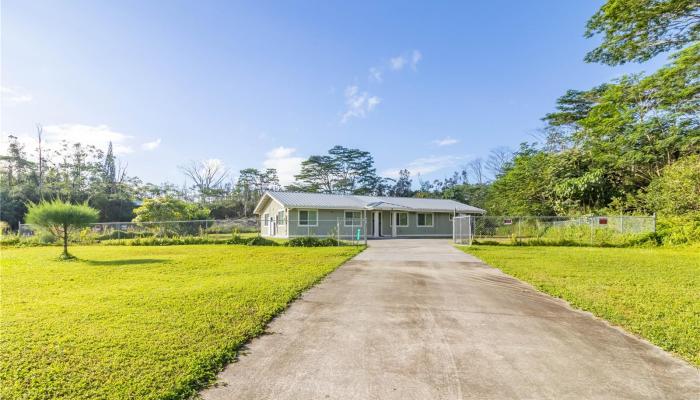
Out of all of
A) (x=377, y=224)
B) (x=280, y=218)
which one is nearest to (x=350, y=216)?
(x=377, y=224)

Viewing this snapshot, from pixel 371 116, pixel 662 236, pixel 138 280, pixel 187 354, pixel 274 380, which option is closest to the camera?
pixel 274 380

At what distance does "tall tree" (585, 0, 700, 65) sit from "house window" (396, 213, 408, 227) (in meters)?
15.2

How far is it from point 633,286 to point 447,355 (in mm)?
5678

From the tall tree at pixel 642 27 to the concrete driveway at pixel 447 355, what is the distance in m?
16.6

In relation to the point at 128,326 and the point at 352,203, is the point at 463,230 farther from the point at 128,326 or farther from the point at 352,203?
the point at 128,326

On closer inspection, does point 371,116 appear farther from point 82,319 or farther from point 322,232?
point 82,319

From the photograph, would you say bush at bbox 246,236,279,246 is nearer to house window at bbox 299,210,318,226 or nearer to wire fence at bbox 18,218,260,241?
wire fence at bbox 18,218,260,241

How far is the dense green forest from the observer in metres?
14.8

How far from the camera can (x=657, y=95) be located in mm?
18344

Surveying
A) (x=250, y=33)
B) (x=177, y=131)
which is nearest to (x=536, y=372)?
(x=250, y=33)

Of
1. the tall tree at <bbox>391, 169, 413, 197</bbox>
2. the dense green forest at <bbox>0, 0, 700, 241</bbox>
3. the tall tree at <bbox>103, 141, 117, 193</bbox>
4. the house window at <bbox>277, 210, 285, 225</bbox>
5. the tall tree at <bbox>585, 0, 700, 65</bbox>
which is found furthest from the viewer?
the tall tree at <bbox>391, 169, 413, 197</bbox>

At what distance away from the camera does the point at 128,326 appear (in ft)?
13.2

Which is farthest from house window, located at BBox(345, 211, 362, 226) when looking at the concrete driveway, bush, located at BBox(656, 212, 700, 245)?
the concrete driveway

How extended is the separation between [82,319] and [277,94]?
13622 millimetres
